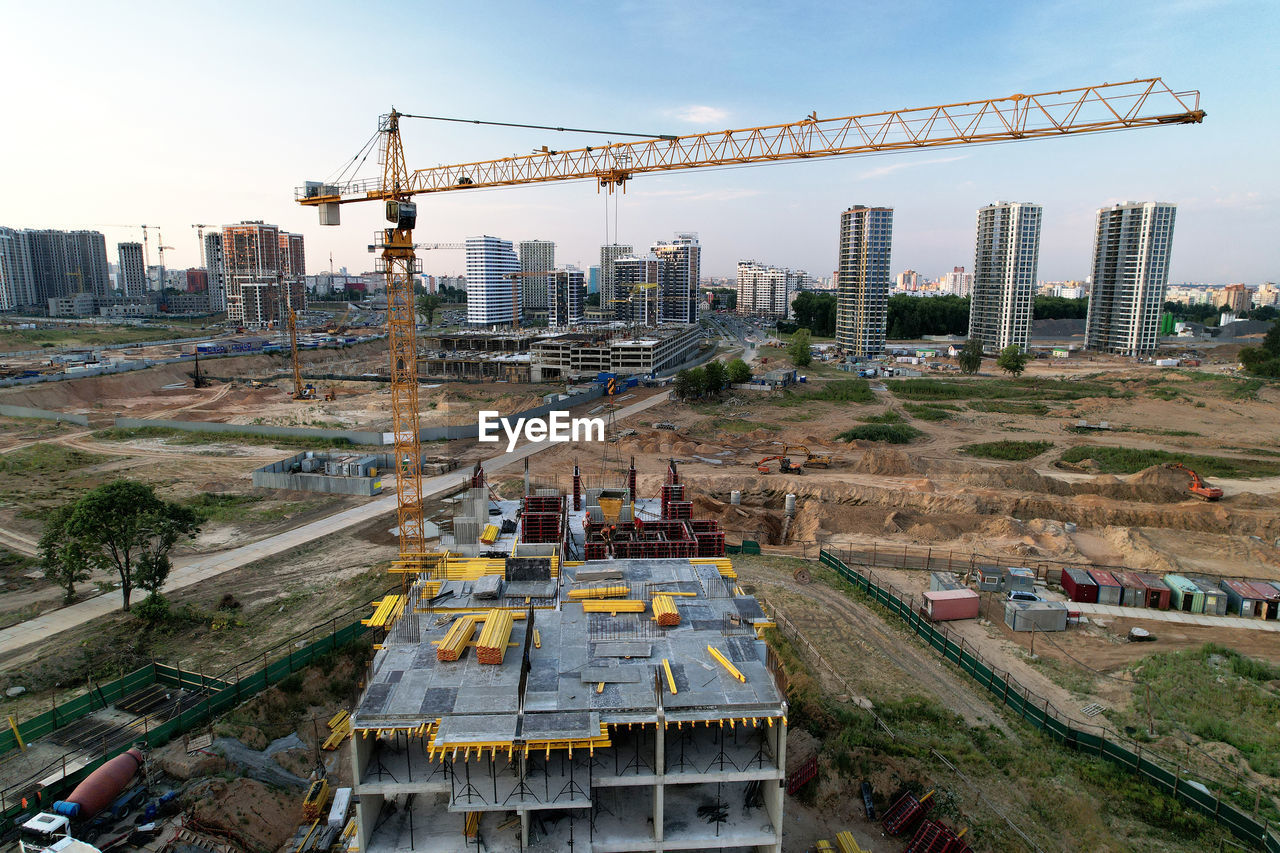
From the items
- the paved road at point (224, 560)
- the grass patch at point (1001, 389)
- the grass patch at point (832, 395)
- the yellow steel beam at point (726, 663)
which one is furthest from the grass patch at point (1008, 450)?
the yellow steel beam at point (726, 663)

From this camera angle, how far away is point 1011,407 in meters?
70.9

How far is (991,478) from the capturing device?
43.5 meters

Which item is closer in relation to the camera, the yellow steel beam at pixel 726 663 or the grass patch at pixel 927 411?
the yellow steel beam at pixel 726 663

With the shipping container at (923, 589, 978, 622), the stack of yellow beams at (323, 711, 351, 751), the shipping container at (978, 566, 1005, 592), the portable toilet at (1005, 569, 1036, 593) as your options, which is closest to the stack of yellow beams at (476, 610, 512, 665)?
the stack of yellow beams at (323, 711, 351, 751)

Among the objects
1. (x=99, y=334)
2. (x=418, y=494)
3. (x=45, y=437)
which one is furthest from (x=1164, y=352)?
(x=99, y=334)

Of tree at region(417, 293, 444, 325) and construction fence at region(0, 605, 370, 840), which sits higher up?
tree at region(417, 293, 444, 325)

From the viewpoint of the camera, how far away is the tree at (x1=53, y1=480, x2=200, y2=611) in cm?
2408

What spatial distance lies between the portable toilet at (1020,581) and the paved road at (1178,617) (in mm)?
1483

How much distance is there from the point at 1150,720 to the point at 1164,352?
421ft

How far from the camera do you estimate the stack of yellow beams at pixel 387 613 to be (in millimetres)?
17328

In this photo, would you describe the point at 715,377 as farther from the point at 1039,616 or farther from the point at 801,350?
the point at 1039,616

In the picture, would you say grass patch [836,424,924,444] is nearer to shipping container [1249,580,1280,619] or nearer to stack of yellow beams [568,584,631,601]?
shipping container [1249,580,1280,619]

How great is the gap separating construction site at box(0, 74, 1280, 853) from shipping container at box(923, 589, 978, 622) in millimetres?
137

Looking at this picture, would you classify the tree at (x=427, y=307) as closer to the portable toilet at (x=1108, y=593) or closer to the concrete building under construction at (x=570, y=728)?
the portable toilet at (x=1108, y=593)
